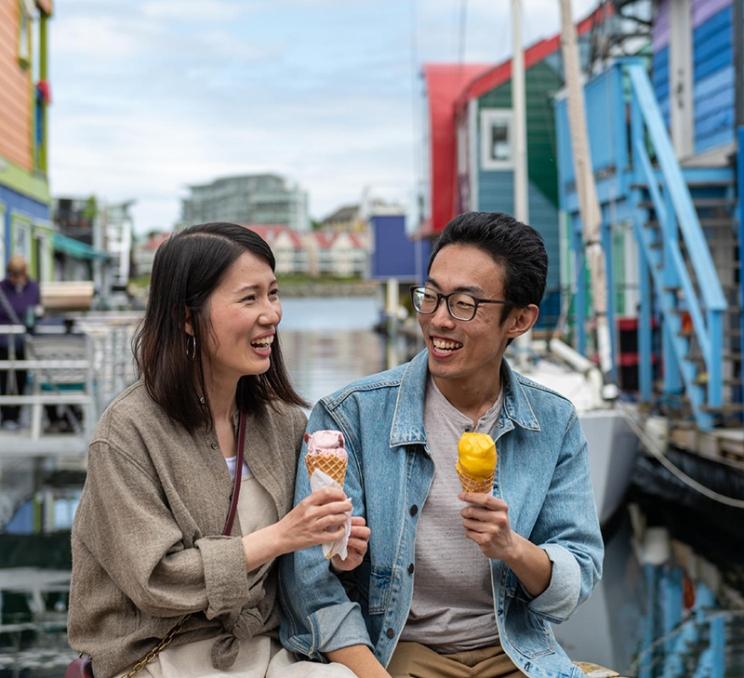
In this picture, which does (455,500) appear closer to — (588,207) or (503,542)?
(503,542)

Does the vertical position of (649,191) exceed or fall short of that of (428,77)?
it falls short

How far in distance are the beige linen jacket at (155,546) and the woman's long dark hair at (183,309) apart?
5 centimetres

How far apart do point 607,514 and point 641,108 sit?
470 cm

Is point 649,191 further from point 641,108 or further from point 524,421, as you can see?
point 524,421

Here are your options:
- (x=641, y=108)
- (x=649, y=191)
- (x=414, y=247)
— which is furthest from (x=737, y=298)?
(x=414, y=247)

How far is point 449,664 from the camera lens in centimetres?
280

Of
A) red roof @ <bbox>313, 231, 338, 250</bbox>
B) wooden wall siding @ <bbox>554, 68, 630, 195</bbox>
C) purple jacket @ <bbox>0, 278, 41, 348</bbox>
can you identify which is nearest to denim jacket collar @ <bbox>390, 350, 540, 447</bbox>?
purple jacket @ <bbox>0, 278, 41, 348</bbox>

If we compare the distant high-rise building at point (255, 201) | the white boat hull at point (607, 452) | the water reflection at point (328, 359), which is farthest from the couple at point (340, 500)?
the distant high-rise building at point (255, 201)

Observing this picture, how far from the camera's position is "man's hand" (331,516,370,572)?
103 inches

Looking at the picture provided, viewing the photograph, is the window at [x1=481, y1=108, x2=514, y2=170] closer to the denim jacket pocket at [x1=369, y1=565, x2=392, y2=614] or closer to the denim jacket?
the denim jacket

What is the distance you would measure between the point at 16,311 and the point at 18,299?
0.14 m

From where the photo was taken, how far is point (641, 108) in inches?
483

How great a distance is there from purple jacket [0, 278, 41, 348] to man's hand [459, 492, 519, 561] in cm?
992

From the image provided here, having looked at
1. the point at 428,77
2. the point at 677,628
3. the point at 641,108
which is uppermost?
the point at 428,77
